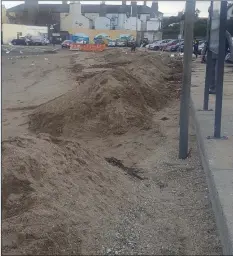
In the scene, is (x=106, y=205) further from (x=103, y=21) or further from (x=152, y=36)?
(x=152, y=36)

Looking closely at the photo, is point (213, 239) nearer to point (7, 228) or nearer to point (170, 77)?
point (7, 228)

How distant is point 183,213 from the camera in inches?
194

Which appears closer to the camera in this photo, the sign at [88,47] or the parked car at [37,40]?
the sign at [88,47]

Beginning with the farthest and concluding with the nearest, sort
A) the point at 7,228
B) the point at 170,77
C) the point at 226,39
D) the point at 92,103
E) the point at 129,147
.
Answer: the point at 170,77 < the point at 92,103 < the point at 129,147 < the point at 226,39 < the point at 7,228

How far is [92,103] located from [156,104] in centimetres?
251

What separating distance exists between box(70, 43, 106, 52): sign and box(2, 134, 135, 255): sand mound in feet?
155

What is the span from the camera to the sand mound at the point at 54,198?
12.2 feet

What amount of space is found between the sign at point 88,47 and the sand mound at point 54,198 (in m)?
47.1

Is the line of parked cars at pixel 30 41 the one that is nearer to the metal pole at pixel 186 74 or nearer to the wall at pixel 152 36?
the wall at pixel 152 36

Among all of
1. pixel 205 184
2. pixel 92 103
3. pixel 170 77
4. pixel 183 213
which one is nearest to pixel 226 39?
pixel 205 184

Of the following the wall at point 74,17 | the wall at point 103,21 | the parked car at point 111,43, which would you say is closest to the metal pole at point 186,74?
the wall at point 74,17

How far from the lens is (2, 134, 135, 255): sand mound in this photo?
371cm

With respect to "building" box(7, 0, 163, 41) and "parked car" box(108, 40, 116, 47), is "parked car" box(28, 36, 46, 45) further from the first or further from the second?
"parked car" box(108, 40, 116, 47)

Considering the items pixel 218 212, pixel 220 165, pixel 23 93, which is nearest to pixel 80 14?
pixel 220 165
